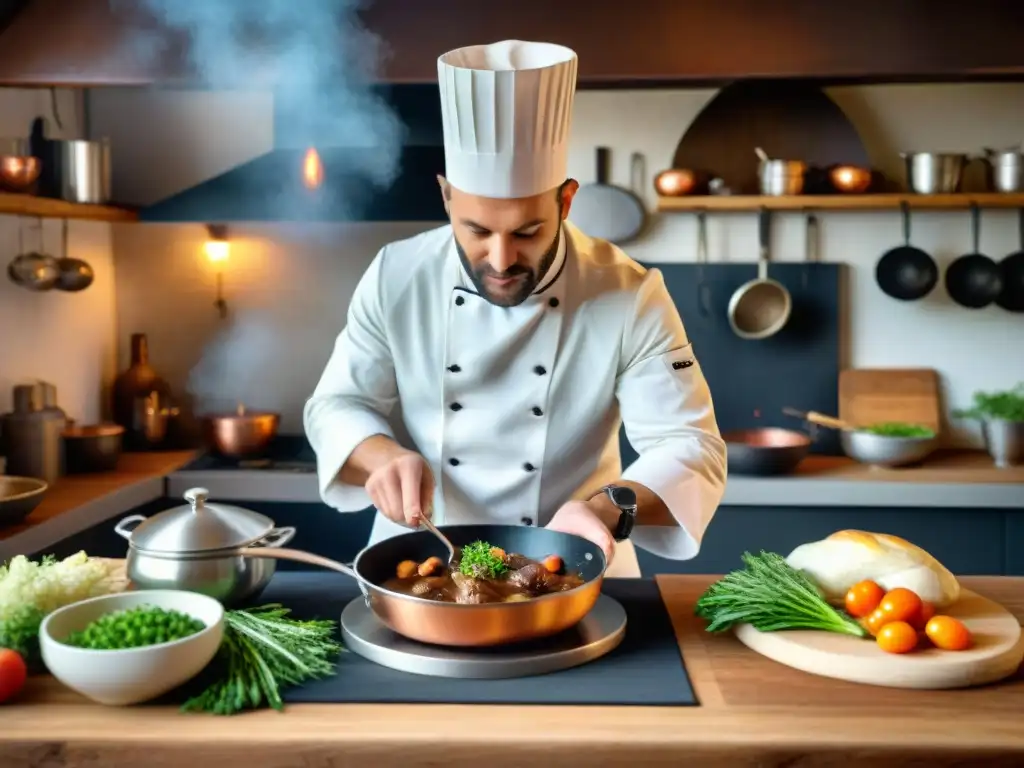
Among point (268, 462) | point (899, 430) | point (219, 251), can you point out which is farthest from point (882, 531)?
point (219, 251)

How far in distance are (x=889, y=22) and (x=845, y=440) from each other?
4.61 feet

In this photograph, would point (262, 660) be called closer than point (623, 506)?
Yes

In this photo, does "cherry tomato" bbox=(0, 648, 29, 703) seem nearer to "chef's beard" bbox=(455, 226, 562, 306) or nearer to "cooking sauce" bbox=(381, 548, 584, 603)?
"cooking sauce" bbox=(381, 548, 584, 603)

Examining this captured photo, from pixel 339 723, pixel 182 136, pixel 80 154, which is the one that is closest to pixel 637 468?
pixel 339 723

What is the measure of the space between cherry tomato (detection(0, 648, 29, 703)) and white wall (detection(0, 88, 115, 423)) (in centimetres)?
220

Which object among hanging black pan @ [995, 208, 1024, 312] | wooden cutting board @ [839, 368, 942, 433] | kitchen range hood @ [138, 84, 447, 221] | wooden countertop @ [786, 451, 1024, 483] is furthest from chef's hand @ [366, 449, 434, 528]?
hanging black pan @ [995, 208, 1024, 312]

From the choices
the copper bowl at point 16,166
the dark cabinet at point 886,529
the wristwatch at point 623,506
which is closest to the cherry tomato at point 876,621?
the wristwatch at point 623,506

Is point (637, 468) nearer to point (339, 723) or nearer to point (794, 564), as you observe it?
point (794, 564)

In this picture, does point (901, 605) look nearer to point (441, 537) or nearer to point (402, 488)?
point (441, 537)

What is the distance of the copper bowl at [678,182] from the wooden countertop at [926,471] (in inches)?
40.9

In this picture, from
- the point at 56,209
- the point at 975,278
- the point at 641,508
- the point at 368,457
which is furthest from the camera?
the point at 975,278

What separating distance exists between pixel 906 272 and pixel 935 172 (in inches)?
15.2

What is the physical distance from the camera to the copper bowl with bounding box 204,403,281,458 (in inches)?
142

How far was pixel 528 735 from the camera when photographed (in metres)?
1.28
